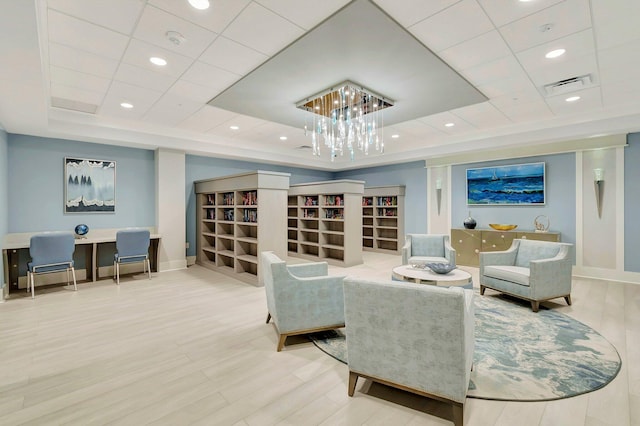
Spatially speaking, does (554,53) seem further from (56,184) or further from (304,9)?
(56,184)

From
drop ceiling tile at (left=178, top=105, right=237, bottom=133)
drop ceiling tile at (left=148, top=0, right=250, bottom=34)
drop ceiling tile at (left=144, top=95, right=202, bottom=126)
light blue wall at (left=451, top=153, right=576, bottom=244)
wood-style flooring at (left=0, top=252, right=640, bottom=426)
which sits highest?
drop ceiling tile at (left=178, top=105, right=237, bottom=133)

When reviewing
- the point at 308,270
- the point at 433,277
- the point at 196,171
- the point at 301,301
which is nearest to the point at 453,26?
the point at 433,277

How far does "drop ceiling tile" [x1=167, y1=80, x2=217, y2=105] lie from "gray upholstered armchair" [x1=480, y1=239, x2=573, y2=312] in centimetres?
467

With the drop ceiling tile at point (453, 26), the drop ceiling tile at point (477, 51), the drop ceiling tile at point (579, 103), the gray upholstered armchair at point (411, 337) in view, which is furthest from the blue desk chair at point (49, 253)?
the drop ceiling tile at point (579, 103)

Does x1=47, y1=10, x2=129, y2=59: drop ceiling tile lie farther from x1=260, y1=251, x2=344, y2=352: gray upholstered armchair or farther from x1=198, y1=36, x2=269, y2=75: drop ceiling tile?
x1=260, y1=251, x2=344, y2=352: gray upholstered armchair

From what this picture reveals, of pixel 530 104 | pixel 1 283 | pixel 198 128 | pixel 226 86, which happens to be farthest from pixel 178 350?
pixel 530 104

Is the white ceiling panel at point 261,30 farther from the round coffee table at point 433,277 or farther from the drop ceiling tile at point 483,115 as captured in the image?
the drop ceiling tile at point 483,115

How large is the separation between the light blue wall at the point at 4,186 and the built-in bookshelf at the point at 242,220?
9.95 feet

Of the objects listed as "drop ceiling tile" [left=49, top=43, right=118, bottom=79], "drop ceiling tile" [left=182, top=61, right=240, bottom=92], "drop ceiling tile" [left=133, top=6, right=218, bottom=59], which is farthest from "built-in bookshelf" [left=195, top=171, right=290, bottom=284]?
"drop ceiling tile" [left=49, top=43, right=118, bottom=79]

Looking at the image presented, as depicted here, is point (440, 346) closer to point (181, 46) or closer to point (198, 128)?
point (181, 46)

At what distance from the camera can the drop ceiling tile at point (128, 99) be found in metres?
3.98

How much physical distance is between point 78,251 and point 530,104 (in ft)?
26.6

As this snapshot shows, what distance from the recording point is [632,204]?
16.2ft

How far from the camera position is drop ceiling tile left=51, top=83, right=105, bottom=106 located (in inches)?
153
